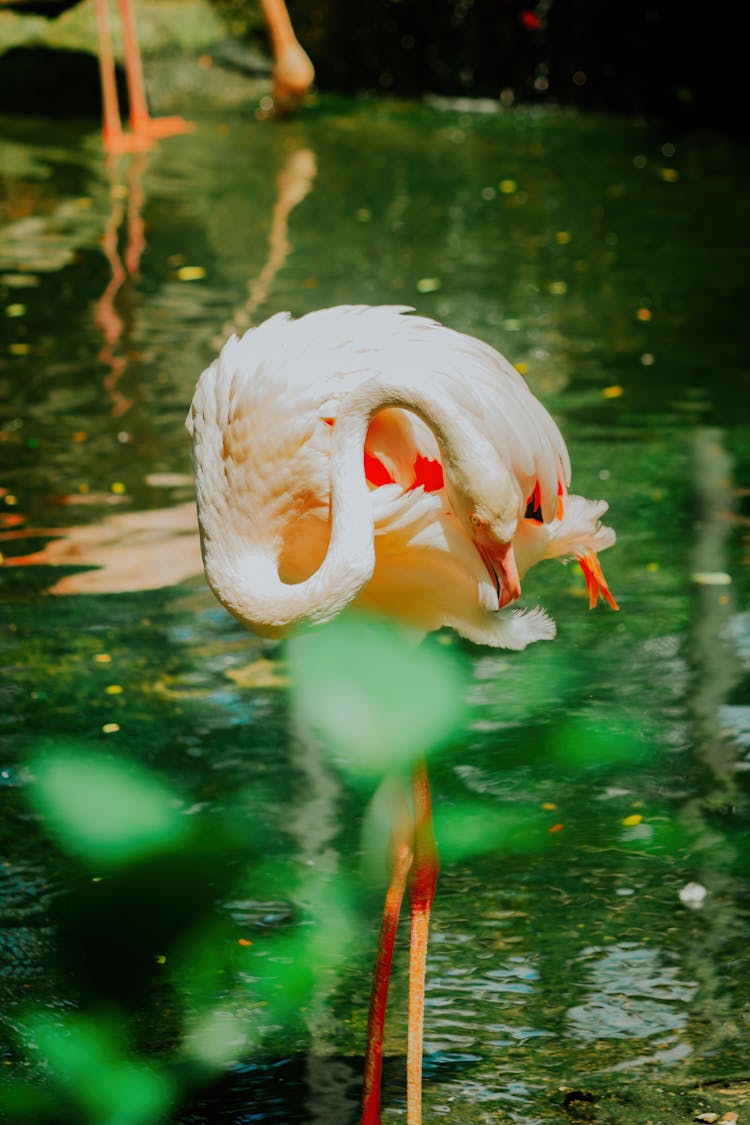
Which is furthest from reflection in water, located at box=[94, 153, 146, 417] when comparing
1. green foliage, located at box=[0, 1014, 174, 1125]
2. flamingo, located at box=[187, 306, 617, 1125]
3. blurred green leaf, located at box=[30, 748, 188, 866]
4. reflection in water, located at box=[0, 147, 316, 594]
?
green foliage, located at box=[0, 1014, 174, 1125]

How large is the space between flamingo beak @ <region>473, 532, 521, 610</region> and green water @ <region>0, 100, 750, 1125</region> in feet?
2.82

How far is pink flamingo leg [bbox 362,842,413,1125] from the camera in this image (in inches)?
113

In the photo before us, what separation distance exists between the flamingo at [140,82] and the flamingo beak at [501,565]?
340 inches

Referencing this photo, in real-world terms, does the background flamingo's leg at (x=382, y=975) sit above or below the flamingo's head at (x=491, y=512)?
below

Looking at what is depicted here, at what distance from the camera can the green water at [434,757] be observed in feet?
10.2

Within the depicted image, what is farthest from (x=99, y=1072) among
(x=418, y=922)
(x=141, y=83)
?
(x=141, y=83)

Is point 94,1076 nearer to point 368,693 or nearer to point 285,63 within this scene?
point 368,693

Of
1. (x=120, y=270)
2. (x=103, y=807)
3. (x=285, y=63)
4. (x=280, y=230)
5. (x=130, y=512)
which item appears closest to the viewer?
(x=103, y=807)

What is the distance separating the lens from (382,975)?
3.04 meters

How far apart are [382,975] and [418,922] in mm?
156

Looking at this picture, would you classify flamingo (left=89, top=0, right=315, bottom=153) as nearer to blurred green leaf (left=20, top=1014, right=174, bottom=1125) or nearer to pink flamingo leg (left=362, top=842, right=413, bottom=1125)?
pink flamingo leg (left=362, top=842, right=413, bottom=1125)

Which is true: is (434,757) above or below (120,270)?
above

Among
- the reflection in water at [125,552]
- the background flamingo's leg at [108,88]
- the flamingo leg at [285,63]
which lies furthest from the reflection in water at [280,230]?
the reflection in water at [125,552]

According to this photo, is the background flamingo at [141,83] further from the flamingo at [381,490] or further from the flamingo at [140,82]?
the flamingo at [381,490]
